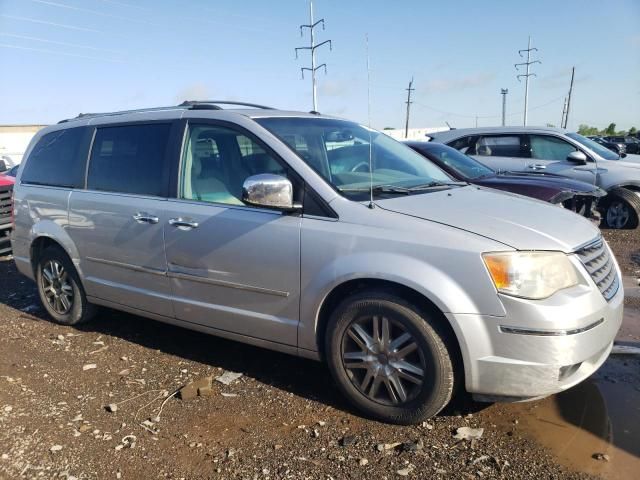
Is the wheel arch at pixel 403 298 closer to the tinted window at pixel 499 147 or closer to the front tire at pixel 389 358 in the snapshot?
the front tire at pixel 389 358

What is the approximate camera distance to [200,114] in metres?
4.10

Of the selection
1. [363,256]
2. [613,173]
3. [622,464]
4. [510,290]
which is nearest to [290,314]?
[363,256]

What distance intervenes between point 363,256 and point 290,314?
675 mm

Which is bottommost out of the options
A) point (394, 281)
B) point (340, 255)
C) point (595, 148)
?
point (394, 281)

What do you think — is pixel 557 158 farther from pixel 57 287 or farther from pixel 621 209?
pixel 57 287

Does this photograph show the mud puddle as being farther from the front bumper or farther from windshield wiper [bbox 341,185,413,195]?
windshield wiper [bbox 341,185,413,195]

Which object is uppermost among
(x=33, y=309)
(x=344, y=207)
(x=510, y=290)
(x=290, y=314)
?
(x=344, y=207)

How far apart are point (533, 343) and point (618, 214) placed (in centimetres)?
773

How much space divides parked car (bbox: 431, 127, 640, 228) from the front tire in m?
6.75

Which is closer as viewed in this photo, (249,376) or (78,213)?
(249,376)

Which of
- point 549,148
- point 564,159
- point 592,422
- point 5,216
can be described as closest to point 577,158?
point 564,159

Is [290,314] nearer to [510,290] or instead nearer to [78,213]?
[510,290]

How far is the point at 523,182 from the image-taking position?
6.99 m

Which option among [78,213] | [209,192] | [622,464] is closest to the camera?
[622,464]
